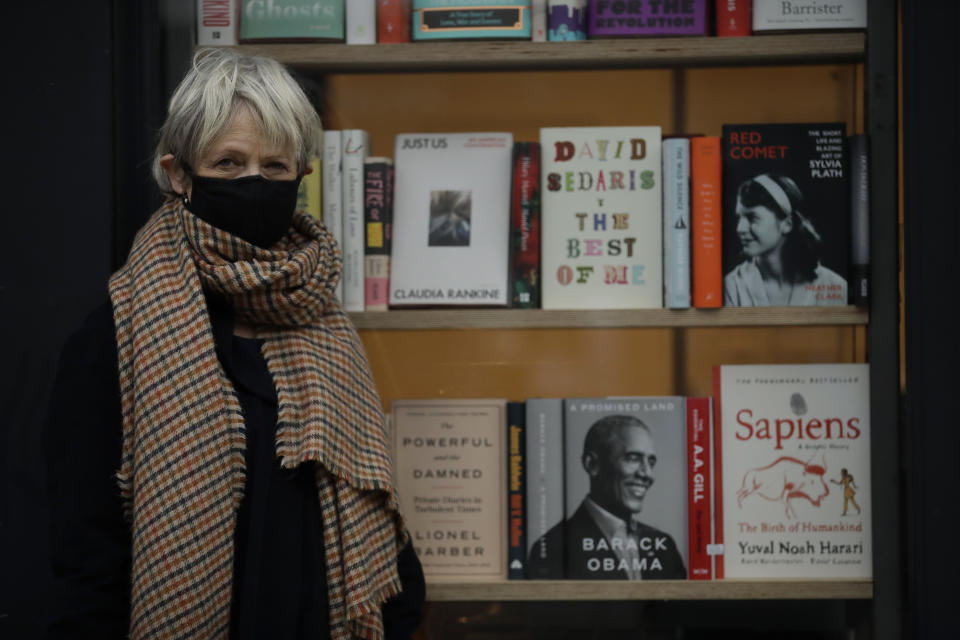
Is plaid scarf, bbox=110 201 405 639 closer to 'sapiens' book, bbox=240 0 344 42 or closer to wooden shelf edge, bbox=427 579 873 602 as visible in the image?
wooden shelf edge, bbox=427 579 873 602

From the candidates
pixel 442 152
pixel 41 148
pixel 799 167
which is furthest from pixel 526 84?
pixel 41 148

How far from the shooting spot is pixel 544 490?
5.33 ft

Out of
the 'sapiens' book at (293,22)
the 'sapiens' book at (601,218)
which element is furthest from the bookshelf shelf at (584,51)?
the 'sapiens' book at (601,218)

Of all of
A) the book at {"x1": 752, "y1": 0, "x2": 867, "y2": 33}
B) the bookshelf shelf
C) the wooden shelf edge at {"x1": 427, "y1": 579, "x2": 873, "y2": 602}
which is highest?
the book at {"x1": 752, "y1": 0, "x2": 867, "y2": 33}

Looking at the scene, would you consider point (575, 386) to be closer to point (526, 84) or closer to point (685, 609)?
point (685, 609)

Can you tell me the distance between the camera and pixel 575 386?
177 cm

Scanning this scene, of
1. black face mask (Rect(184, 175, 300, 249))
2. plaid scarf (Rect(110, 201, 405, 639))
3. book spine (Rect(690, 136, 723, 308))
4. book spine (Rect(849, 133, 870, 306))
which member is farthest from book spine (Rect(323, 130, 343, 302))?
book spine (Rect(849, 133, 870, 306))

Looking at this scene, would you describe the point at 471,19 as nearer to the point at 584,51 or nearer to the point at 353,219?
the point at 584,51

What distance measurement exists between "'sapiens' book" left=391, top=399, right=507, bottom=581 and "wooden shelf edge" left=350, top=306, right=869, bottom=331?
17cm

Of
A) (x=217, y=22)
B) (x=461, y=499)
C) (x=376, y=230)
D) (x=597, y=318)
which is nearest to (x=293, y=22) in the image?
(x=217, y=22)

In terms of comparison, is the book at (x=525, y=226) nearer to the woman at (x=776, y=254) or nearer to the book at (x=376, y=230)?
the book at (x=376, y=230)

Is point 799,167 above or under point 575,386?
above

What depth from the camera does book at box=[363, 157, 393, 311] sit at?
5.36ft

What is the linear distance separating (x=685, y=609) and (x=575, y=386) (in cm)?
48
